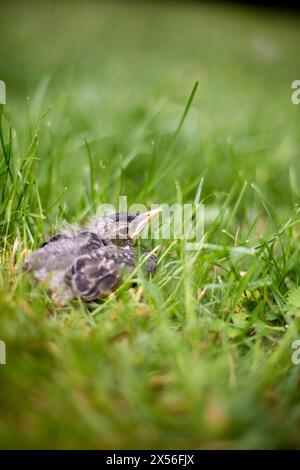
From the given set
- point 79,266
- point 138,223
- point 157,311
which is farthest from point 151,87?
point 157,311

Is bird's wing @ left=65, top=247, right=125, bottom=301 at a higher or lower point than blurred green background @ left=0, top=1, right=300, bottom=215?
lower

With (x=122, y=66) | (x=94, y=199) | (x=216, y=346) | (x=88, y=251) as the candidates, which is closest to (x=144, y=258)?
(x=88, y=251)

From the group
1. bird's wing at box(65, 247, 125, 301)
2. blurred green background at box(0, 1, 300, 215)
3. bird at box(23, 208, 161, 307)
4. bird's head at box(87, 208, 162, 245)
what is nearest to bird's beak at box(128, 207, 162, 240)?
bird's head at box(87, 208, 162, 245)

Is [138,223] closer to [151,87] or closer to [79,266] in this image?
[79,266]

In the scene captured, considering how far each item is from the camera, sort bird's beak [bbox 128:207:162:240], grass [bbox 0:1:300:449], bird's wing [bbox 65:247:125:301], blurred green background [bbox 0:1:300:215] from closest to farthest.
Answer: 1. grass [bbox 0:1:300:449]
2. bird's wing [bbox 65:247:125:301]
3. bird's beak [bbox 128:207:162:240]
4. blurred green background [bbox 0:1:300:215]

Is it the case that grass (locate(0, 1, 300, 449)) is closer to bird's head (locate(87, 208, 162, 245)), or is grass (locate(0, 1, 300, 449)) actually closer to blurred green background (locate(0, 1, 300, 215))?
blurred green background (locate(0, 1, 300, 215))
